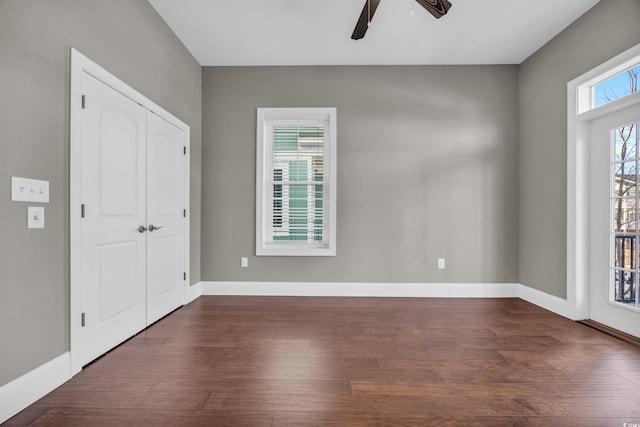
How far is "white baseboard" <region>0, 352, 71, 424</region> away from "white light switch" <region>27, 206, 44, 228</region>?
0.82 metres

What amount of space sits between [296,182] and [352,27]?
1910mm

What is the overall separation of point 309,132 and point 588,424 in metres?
3.73

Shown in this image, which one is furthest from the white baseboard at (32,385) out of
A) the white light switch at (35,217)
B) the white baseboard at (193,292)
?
the white baseboard at (193,292)

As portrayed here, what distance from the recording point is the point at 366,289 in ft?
13.4

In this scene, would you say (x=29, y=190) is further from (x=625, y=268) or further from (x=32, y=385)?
(x=625, y=268)

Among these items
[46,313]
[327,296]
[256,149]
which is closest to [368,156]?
[256,149]

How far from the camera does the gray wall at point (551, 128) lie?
280 centimetres

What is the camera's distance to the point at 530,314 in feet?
11.0

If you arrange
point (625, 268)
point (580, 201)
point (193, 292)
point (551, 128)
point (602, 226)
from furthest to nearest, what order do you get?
point (193, 292)
point (551, 128)
point (580, 201)
point (602, 226)
point (625, 268)

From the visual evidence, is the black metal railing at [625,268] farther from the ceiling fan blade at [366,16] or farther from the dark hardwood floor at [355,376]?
the ceiling fan blade at [366,16]

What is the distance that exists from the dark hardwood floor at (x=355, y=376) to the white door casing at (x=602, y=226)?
0.28 m

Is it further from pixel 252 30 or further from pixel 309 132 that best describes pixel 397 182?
pixel 252 30

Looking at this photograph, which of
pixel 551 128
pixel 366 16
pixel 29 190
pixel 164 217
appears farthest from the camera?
pixel 551 128

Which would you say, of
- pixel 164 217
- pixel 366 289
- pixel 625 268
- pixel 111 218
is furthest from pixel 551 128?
pixel 111 218
